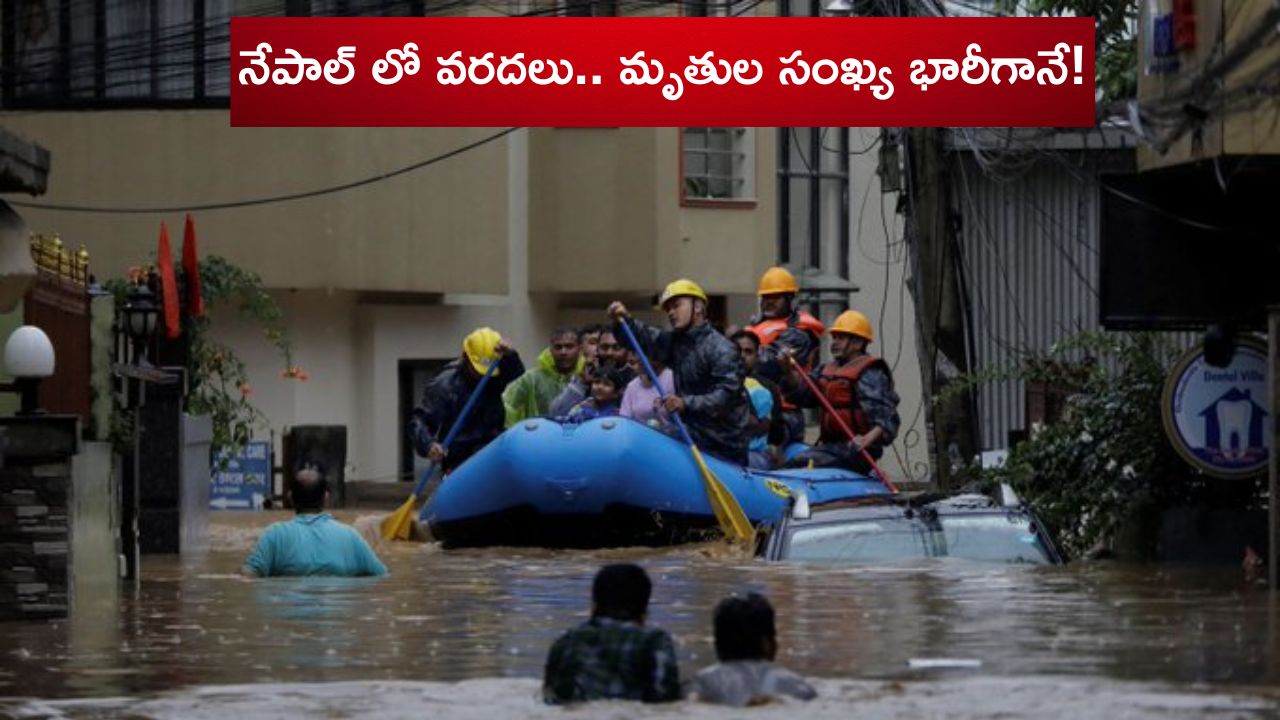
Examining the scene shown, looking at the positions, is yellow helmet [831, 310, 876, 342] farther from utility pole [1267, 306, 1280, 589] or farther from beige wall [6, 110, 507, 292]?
beige wall [6, 110, 507, 292]

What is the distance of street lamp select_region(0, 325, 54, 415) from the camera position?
17797mm

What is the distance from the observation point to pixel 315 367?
39062 mm

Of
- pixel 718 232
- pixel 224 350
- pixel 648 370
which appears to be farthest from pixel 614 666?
pixel 718 232

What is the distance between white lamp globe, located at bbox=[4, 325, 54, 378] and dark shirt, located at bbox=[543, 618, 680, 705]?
612cm

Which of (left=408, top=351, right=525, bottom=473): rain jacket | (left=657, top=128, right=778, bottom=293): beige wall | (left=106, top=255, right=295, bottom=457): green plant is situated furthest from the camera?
(left=657, top=128, right=778, bottom=293): beige wall

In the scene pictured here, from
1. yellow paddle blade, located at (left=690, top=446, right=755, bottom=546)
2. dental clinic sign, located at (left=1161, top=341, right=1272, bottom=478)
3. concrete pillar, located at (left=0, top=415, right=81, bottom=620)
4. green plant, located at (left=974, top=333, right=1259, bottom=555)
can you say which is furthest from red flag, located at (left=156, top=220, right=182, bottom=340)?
dental clinic sign, located at (left=1161, top=341, right=1272, bottom=478)

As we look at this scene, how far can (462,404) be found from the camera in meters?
25.8

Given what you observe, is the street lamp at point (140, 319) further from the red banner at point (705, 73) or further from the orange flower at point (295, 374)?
the orange flower at point (295, 374)

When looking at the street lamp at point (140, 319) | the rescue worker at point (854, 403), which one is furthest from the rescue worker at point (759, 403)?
the street lamp at point (140, 319)

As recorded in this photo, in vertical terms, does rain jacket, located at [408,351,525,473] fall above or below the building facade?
below

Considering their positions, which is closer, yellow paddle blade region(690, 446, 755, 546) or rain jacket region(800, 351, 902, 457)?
yellow paddle blade region(690, 446, 755, 546)

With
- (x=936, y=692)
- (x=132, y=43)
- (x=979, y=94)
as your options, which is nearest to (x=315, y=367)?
(x=132, y=43)

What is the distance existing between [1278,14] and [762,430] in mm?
9142

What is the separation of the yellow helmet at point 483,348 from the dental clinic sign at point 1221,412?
252 inches
